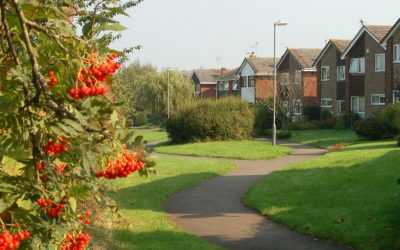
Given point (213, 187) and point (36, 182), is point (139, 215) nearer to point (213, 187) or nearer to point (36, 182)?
point (213, 187)

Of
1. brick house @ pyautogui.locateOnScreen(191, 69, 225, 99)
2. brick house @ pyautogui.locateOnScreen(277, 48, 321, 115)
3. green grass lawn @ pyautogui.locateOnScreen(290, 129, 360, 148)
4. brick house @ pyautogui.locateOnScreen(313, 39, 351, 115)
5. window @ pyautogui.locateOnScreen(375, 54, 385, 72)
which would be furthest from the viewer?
brick house @ pyautogui.locateOnScreen(191, 69, 225, 99)

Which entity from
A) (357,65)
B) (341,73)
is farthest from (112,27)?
(341,73)

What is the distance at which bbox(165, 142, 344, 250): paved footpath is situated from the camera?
1172 centimetres

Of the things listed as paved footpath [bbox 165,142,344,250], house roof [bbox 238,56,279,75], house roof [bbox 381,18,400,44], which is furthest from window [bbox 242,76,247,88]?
paved footpath [bbox 165,142,344,250]

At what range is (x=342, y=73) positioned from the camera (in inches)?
1922

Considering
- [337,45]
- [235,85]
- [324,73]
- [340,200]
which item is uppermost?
[337,45]

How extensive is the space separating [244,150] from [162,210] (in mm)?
17541

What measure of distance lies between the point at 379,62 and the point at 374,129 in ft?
35.6

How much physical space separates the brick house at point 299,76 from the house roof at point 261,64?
3890 mm

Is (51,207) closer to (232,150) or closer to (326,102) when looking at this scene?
(232,150)

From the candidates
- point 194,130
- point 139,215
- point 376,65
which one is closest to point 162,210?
point 139,215

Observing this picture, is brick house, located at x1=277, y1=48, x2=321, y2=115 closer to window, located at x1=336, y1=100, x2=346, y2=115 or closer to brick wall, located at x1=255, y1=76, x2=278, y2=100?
window, located at x1=336, y1=100, x2=346, y2=115

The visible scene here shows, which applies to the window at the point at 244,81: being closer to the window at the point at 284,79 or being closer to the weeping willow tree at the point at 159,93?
the weeping willow tree at the point at 159,93

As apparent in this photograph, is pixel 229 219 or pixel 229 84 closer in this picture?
pixel 229 219
